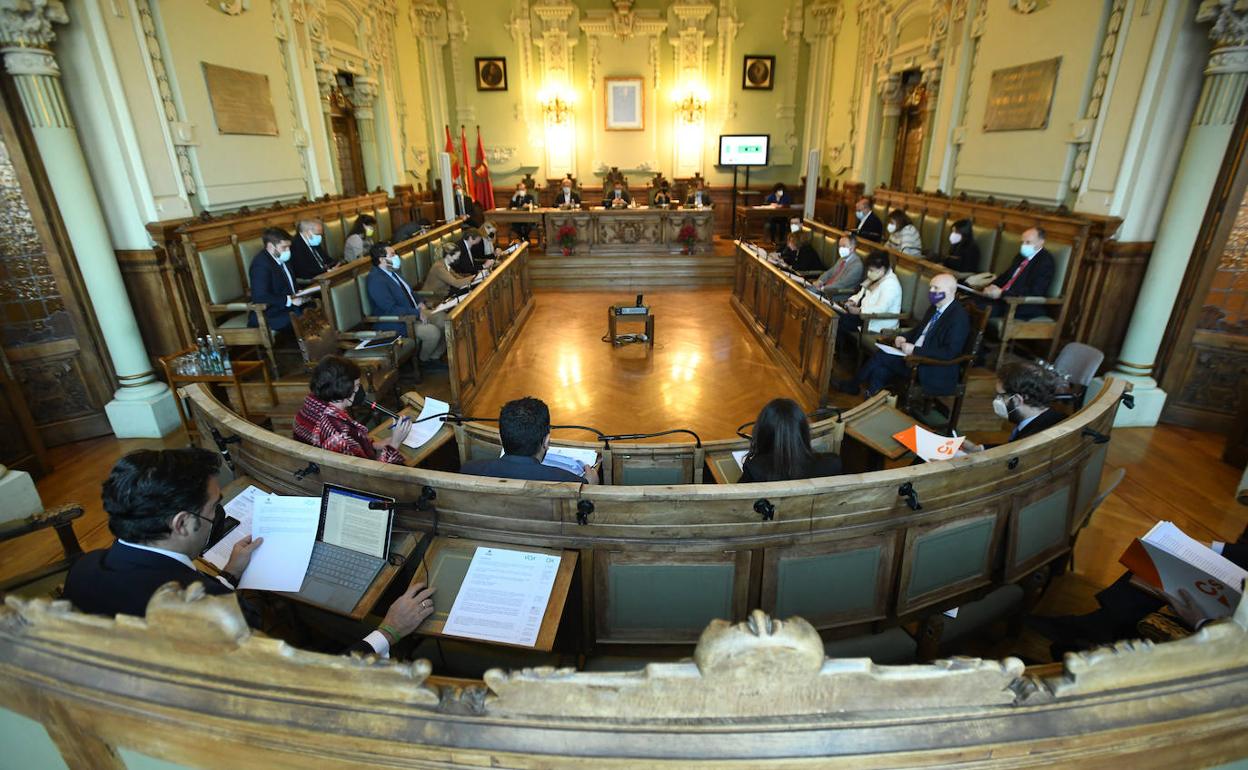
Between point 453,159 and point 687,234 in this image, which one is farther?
point 453,159

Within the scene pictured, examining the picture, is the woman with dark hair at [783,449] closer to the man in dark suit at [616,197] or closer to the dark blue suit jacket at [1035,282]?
the dark blue suit jacket at [1035,282]

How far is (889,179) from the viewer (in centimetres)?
1000

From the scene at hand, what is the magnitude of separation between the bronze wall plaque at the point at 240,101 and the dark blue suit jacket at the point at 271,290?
77.0 inches

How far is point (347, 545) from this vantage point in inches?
76.5

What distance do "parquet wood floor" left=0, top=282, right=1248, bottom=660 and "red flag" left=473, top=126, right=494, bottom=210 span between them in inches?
192

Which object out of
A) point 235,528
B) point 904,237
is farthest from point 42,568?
point 904,237

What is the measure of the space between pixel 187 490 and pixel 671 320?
6.10 m

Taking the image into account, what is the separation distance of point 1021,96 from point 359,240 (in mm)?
7183

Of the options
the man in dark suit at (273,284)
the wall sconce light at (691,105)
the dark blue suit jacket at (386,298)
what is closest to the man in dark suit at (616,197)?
the wall sconce light at (691,105)

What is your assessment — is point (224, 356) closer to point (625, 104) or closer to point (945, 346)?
point (945, 346)

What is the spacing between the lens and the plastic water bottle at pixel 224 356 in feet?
13.5

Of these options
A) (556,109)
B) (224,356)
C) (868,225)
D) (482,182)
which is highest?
(556,109)

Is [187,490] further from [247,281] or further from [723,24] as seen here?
[723,24]

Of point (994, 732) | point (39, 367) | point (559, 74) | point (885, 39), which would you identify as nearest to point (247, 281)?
point (39, 367)
